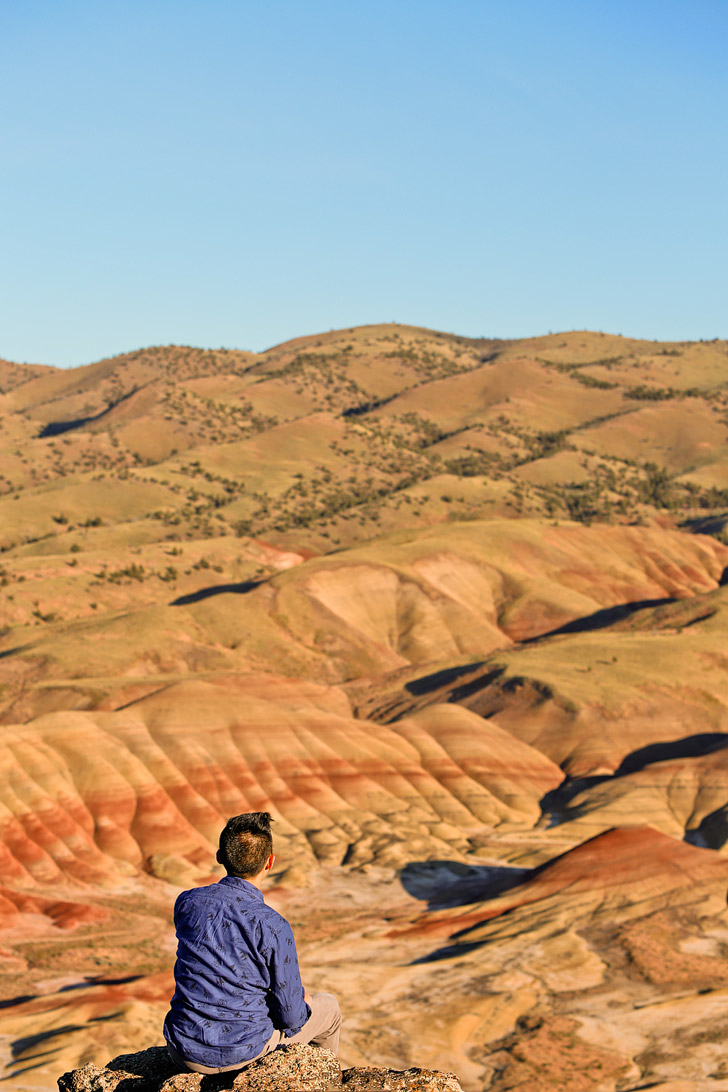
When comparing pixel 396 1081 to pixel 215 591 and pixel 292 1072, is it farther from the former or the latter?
pixel 215 591

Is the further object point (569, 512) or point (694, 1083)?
point (569, 512)

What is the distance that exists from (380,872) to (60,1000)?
22.9 meters

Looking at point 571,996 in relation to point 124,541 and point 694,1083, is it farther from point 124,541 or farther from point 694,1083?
point 124,541

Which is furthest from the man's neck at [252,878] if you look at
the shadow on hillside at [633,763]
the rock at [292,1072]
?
the shadow on hillside at [633,763]

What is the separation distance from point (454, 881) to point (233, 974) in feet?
168

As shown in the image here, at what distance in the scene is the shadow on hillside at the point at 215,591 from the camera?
99812mm

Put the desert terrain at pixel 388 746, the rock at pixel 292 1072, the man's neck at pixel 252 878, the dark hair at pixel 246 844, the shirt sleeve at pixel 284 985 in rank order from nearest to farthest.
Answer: the rock at pixel 292 1072, the shirt sleeve at pixel 284 985, the dark hair at pixel 246 844, the man's neck at pixel 252 878, the desert terrain at pixel 388 746

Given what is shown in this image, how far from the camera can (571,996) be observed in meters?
39.6

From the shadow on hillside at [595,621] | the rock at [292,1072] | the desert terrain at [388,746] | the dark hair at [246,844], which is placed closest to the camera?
the rock at [292,1072]

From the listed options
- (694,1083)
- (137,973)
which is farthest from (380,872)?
(694,1083)

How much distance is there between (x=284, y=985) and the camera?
704cm

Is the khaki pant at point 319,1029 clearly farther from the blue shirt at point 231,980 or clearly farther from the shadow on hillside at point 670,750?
the shadow on hillside at point 670,750

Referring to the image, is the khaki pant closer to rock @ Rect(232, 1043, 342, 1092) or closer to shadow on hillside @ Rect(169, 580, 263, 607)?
rock @ Rect(232, 1043, 342, 1092)

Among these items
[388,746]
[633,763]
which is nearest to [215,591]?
[388,746]
